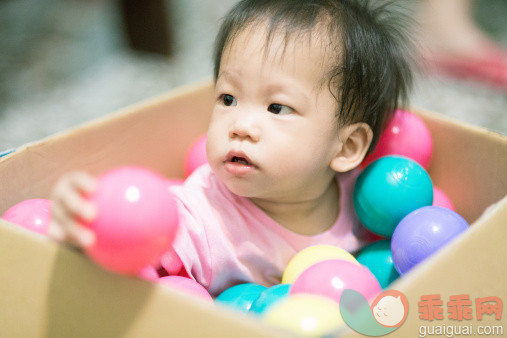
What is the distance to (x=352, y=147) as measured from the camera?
936 millimetres

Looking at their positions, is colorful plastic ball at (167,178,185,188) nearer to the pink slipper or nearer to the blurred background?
the blurred background

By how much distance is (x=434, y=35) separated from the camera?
210 centimetres

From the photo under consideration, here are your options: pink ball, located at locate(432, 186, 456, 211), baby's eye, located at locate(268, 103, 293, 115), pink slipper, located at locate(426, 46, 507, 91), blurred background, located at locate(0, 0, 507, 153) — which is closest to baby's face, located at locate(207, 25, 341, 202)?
baby's eye, located at locate(268, 103, 293, 115)

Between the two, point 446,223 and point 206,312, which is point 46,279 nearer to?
point 206,312

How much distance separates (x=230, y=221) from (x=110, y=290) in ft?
1.05

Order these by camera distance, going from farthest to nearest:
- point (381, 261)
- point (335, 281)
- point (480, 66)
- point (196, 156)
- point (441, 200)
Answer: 1. point (480, 66)
2. point (196, 156)
3. point (441, 200)
4. point (381, 261)
5. point (335, 281)

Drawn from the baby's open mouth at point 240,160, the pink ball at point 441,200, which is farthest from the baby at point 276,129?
the pink ball at point 441,200

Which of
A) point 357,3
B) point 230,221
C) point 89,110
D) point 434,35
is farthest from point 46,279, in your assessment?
point 434,35

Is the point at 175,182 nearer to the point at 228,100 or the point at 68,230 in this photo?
the point at 228,100

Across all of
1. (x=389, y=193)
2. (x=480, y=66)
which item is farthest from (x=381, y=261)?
(x=480, y=66)

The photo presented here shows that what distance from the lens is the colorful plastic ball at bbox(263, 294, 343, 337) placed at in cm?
53

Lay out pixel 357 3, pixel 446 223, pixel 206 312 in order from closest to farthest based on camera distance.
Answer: pixel 206 312, pixel 446 223, pixel 357 3

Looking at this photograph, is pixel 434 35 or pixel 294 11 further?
pixel 434 35
